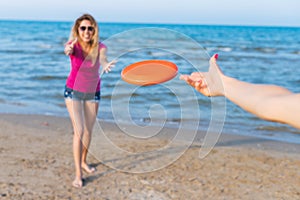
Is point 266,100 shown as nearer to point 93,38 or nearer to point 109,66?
point 109,66

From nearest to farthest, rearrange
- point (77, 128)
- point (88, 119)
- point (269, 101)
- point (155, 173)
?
point (269, 101), point (77, 128), point (88, 119), point (155, 173)

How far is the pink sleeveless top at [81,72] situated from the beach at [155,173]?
107cm

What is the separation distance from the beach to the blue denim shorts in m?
0.93

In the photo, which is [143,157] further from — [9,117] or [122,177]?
[9,117]

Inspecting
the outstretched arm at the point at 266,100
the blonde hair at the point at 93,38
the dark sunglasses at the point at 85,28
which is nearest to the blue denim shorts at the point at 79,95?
the blonde hair at the point at 93,38

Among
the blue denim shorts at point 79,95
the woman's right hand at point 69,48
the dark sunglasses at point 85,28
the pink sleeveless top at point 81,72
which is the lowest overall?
the blue denim shorts at point 79,95

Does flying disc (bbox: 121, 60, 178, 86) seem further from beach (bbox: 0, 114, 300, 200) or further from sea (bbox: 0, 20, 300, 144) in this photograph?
beach (bbox: 0, 114, 300, 200)

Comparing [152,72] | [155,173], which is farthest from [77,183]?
[152,72]

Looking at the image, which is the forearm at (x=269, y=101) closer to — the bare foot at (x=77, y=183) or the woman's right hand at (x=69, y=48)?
the woman's right hand at (x=69, y=48)

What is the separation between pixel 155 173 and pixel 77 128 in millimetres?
1116

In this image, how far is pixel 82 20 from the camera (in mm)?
4516

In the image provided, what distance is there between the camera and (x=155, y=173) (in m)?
5.15

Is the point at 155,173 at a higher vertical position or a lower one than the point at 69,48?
lower

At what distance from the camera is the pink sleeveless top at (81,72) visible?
4484 millimetres
